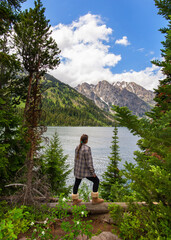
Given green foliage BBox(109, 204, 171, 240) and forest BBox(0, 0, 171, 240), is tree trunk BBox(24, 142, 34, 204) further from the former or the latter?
green foliage BBox(109, 204, 171, 240)

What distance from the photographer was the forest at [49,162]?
2.50m

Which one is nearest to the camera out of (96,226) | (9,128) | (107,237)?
(107,237)

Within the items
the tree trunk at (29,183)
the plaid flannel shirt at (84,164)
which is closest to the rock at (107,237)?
the plaid flannel shirt at (84,164)

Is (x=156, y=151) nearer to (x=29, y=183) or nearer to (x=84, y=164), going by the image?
(x=84, y=164)

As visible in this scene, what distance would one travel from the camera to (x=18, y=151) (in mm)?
7879

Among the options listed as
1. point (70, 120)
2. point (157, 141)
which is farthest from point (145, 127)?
point (70, 120)

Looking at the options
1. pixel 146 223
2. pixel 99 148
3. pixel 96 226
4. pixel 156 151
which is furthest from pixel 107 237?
pixel 99 148

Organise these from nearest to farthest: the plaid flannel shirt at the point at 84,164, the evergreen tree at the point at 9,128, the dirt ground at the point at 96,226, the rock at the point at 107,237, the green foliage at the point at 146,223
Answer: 1. the green foliage at the point at 146,223
2. the rock at the point at 107,237
3. the dirt ground at the point at 96,226
4. the plaid flannel shirt at the point at 84,164
5. the evergreen tree at the point at 9,128

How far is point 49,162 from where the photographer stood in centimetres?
1166

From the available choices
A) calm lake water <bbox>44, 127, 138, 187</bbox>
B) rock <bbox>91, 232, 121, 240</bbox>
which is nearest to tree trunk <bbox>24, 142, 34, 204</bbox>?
rock <bbox>91, 232, 121, 240</bbox>

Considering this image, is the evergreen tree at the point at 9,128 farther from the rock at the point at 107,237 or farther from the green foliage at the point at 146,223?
the green foliage at the point at 146,223

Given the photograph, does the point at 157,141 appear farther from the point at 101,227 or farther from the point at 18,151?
the point at 18,151

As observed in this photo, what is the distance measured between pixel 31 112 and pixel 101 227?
15.8 feet

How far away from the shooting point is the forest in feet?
8.19
